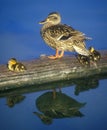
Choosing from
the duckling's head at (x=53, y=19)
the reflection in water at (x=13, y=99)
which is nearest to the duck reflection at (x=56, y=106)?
the reflection in water at (x=13, y=99)

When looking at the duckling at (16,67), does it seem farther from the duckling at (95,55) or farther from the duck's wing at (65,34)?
the duckling at (95,55)

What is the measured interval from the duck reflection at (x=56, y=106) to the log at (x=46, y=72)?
16 centimetres

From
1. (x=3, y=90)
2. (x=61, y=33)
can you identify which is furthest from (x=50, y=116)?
(x=61, y=33)

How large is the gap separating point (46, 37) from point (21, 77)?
0.46m

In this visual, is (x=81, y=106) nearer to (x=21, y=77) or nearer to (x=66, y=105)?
(x=66, y=105)

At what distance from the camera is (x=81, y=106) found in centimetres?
385

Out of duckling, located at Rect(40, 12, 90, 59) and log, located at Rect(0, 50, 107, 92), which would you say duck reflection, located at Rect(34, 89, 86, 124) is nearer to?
log, located at Rect(0, 50, 107, 92)

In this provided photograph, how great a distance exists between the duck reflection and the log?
0.16 m

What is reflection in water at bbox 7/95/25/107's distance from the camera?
3931 millimetres

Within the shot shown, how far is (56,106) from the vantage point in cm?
394

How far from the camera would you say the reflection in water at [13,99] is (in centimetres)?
393

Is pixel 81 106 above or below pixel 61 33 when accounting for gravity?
below

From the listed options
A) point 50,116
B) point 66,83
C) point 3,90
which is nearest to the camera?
point 50,116

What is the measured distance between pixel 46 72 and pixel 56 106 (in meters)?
0.35
